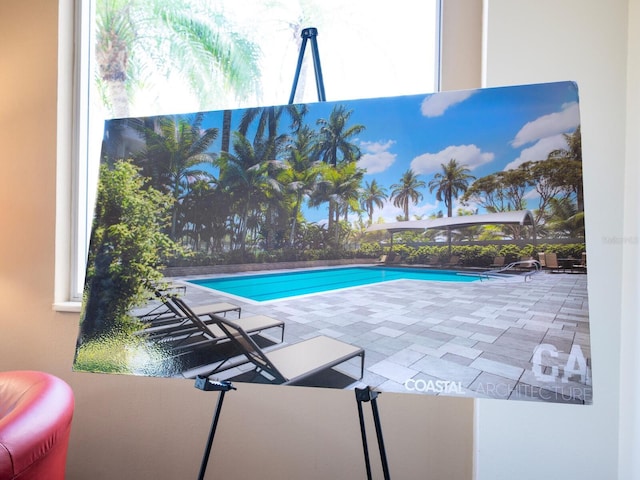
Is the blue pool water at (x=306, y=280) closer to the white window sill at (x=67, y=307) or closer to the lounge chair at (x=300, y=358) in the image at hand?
the lounge chair at (x=300, y=358)

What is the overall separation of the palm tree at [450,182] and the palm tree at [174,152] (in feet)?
2.02

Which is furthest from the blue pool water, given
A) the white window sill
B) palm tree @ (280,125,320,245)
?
the white window sill

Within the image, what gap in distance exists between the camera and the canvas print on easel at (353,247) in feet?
2.25

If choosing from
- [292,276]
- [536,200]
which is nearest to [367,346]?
[292,276]

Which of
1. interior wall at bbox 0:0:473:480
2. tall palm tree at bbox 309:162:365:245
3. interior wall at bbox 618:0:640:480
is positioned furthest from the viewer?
interior wall at bbox 0:0:473:480

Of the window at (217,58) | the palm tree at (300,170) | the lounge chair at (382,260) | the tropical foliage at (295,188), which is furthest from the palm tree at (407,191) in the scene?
the window at (217,58)

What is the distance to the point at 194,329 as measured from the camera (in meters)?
0.85

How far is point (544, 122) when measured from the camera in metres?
0.69

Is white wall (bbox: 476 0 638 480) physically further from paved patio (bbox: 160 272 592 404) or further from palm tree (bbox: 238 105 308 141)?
palm tree (bbox: 238 105 308 141)

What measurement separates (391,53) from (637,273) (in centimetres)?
119

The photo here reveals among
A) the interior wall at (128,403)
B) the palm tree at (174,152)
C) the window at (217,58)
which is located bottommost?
the interior wall at (128,403)

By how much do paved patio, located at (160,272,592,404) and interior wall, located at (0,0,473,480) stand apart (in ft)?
1.81

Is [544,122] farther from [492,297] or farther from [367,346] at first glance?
[367,346]

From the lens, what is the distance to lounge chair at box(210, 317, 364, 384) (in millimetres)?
759
